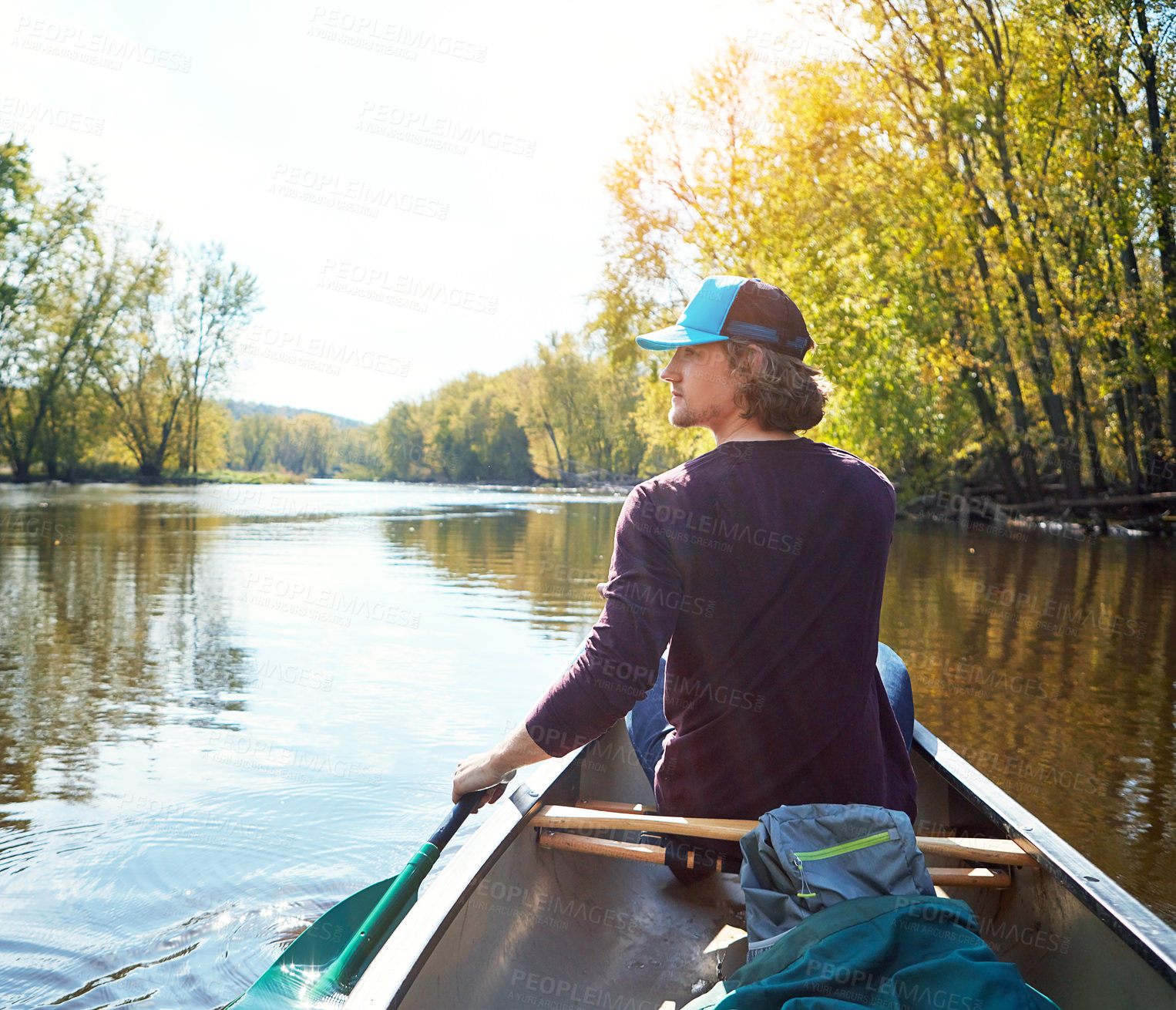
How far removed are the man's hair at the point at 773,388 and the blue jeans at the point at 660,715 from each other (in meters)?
0.72

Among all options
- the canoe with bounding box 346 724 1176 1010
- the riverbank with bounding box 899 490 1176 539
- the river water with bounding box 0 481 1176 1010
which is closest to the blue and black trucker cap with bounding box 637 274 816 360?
the canoe with bounding box 346 724 1176 1010

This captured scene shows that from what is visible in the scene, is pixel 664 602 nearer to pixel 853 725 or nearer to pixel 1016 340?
pixel 853 725

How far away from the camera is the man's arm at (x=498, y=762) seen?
204cm

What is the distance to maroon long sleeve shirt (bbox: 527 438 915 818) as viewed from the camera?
1.89 meters

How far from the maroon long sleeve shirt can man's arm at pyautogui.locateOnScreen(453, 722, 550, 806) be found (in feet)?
0.18

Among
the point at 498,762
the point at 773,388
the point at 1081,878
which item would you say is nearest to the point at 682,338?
the point at 773,388

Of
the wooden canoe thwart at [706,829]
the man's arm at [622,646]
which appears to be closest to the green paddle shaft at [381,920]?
the wooden canoe thwart at [706,829]

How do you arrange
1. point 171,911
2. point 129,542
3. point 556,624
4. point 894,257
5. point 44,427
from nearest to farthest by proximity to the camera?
point 171,911 → point 556,624 → point 129,542 → point 894,257 → point 44,427

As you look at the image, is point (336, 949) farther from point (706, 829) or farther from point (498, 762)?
point (706, 829)

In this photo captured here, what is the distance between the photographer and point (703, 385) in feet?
7.23

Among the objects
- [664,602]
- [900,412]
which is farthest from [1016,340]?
[664,602]

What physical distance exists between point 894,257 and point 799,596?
57.8 ft

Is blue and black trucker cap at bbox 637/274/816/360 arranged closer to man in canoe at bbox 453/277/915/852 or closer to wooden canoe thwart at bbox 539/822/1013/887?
man in canoe at bbox 453/277/915/852

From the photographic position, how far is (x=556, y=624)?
29.5 ft
